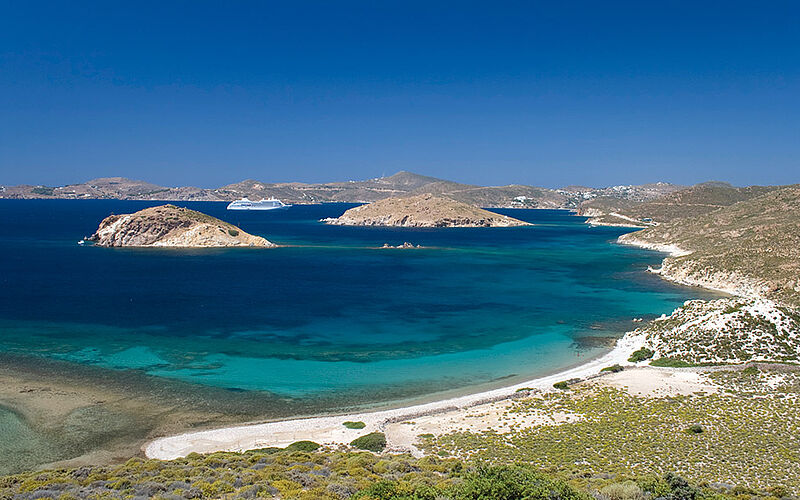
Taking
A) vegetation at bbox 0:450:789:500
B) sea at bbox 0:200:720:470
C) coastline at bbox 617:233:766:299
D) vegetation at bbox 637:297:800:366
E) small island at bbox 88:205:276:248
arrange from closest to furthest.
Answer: vegetation at bbox 0:450:789:500
sea at bbox 0:200:720:470
vegetation at bbox 637:297:800:366
coastline at bbox 617:233:766:299
small island at bbox 88:205:276:248

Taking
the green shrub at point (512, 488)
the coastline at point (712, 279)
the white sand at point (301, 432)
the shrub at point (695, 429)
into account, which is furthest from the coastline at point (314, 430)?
the coastline at point (712, 279)

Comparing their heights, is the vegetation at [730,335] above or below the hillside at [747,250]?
below

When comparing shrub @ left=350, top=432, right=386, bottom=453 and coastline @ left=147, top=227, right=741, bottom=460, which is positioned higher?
shrub @ left=350, top=432, right=386, bottom=453

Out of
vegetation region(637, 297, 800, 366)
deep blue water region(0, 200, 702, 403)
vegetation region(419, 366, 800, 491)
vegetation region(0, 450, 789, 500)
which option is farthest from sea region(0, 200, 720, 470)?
vegetation region(0, 450, 789, 500)

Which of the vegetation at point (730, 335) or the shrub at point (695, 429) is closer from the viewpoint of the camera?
the shrub at point (695, 429)

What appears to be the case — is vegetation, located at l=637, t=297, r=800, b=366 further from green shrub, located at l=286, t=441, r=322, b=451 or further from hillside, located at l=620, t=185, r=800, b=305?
green shrub, located at l=286, t=441, r=322, b=451

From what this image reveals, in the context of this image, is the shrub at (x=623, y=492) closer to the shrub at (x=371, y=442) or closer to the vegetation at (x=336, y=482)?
the vegetation at (x=336, y=482)

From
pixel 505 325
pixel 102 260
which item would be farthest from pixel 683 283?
pixel 102 260
